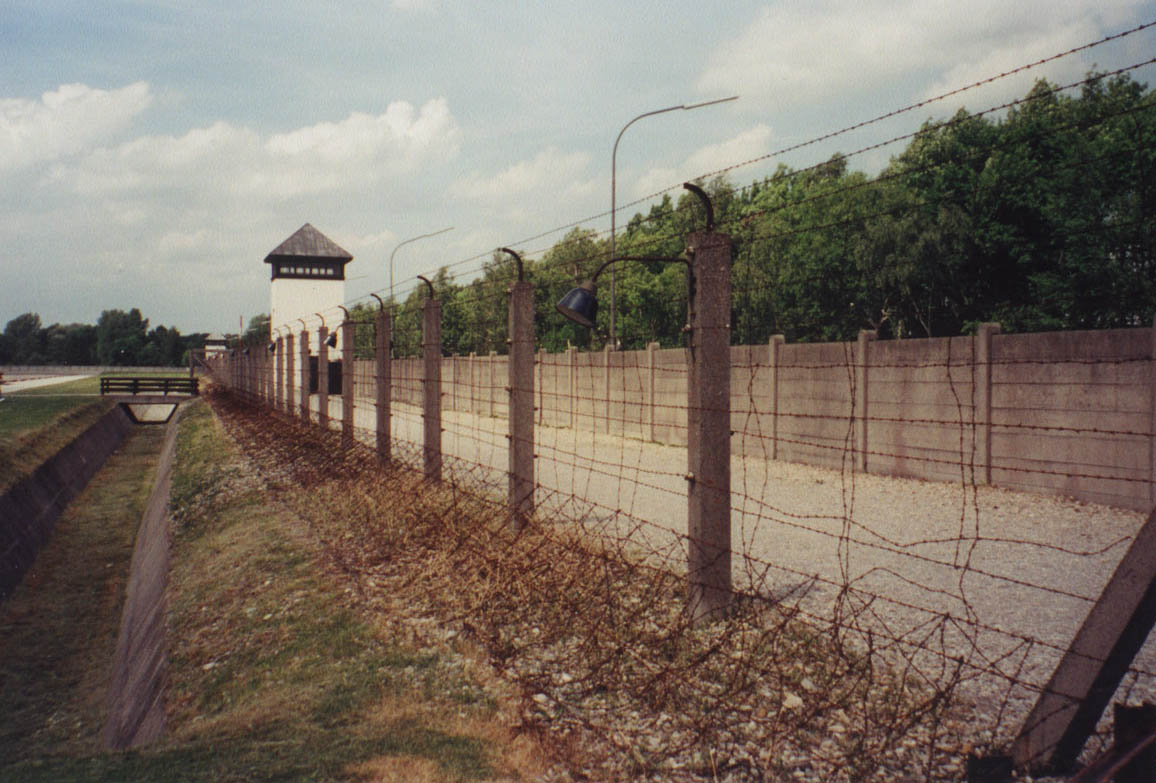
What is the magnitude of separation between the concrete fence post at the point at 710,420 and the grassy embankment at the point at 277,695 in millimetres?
1390

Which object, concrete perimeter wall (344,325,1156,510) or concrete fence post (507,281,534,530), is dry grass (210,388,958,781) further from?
concrete perimeter wall (344,325,1156,510)

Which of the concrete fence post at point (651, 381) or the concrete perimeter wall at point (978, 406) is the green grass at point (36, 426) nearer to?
the concrete perimeter wall at point (978, 406)

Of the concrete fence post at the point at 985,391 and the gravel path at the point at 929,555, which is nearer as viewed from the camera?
the gravel path at the point at 929,555

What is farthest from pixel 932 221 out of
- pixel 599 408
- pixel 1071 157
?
pixel 599 408

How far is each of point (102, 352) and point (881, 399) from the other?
155154 mm

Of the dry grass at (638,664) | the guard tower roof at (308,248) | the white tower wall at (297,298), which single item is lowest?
the dry grass at (638,664)

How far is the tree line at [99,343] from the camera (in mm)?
138000

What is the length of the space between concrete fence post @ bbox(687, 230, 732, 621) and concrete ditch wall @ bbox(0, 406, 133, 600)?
1212 centimetres

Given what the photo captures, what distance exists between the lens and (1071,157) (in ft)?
111

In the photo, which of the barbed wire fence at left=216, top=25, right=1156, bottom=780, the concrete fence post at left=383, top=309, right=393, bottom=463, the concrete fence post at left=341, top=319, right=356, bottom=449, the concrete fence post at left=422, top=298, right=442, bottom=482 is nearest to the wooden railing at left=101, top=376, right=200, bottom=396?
the barbed wire fence at left=216, top=25, right=1156, bottom=780

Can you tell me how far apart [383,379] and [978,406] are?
294 inches

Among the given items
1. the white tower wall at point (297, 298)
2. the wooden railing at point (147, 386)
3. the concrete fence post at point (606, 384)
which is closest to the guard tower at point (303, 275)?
the white tower wall at point (297, 298)

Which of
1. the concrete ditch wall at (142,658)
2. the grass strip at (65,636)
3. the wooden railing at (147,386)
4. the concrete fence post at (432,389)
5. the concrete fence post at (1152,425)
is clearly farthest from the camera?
the wooden railing at (147,386)

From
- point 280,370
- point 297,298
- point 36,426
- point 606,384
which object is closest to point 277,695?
point 606,384
